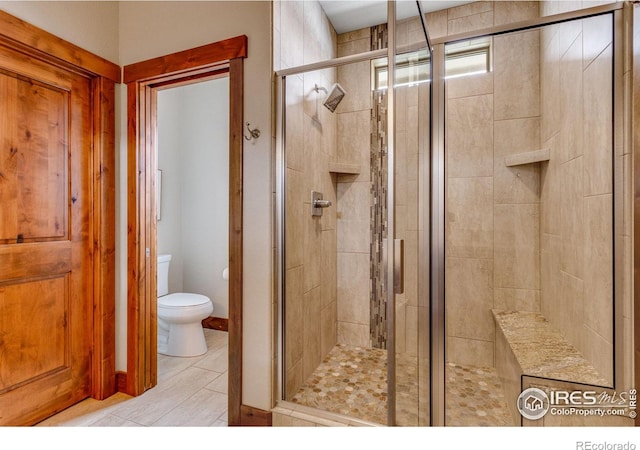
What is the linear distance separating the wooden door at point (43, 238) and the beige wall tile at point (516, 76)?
237 cm

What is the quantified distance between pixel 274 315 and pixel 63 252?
1239 mm

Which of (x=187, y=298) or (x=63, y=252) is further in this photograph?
(x=187, y=298)

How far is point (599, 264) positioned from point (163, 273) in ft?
10.2

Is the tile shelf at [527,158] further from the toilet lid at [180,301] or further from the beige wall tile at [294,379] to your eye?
the toilet lid at [180,301]

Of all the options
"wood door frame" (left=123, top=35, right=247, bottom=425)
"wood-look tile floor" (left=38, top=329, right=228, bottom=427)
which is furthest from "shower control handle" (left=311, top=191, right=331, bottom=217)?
"wood-look tile floor" (left=38, top=329, right=228, bottom=427)

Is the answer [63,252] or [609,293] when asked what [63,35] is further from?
[609,293]

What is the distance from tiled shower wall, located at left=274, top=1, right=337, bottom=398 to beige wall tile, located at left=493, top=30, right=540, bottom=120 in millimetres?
946

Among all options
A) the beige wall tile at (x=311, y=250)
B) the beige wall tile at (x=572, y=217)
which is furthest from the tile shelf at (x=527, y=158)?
the beige wall tile at (x=311, y=250)

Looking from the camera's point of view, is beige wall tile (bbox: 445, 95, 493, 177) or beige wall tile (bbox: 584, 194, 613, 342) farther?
beige wall tile (bbox: 445, 95, 493, 177)

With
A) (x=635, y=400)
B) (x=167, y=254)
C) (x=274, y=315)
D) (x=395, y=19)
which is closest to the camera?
(x=395, y=19)

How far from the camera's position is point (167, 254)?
10.4 feet

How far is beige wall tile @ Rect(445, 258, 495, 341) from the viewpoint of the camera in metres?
1.89

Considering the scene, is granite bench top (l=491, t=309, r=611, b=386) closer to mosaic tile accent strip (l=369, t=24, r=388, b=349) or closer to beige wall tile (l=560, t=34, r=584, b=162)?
mosaic tile accent strip (l=369, t=24, r=388, b=349)

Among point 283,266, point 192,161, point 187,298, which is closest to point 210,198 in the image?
point 192,161
